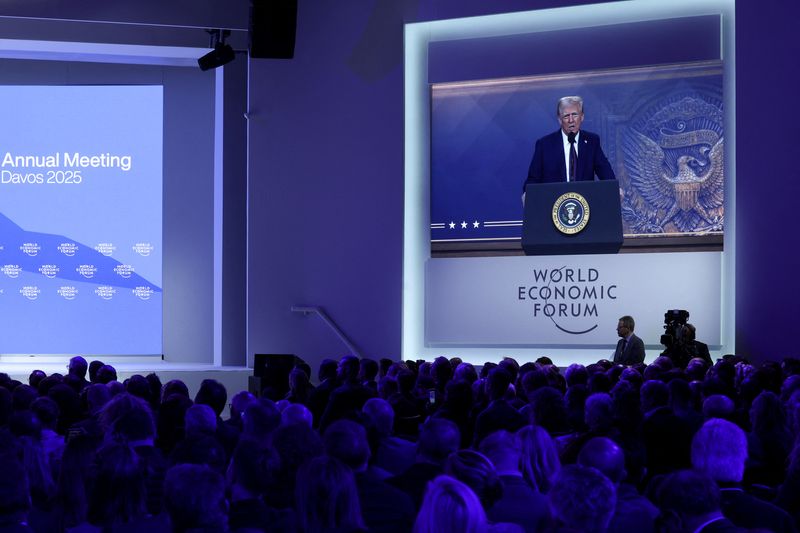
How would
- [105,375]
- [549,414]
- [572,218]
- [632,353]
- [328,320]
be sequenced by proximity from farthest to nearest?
[328,320] → [572,218] → [632,353] → [105,375] → [549,414]

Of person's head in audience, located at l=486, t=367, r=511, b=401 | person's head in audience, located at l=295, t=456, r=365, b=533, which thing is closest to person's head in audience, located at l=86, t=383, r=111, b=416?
person's head in audience, located at l=486, t=367, r=511, b=401

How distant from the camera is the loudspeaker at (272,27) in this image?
10.4 metres

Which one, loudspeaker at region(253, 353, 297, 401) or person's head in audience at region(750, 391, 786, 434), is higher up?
person's head in audience at region(750, 391, 786, 434)

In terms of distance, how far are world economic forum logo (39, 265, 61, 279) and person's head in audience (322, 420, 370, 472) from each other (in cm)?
1120

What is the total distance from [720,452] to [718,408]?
1.61m

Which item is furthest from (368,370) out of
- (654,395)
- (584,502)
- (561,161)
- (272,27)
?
(584,502)

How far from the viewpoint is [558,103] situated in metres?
11.1

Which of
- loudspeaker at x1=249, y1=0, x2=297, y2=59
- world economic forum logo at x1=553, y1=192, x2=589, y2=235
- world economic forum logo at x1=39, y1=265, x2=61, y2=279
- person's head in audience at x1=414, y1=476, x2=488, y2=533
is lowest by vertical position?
person's head in audience at x1=414, y1=476, x2=488, y2=533

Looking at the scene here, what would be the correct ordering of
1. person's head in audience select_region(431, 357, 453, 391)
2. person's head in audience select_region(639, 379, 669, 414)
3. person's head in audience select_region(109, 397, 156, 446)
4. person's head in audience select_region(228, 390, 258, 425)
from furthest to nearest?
person's head in audience select_region(431, 357, 453, 391), person's head in audience select_region(639, 379, 669, 414), person's head in audience select_region(228, 390, 258, 425), person's head in audience select_region(109, 397, 156, 446)

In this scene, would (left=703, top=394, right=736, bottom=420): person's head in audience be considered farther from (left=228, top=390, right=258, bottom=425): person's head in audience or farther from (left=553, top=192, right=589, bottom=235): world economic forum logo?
(left=553, top=192, right=589, bottom=235): world economic forum logo

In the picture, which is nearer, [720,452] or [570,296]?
[720,452]

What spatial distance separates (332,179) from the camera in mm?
11867

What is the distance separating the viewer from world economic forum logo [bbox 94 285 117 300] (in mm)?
13922

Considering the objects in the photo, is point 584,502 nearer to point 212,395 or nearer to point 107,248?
point 212,395
